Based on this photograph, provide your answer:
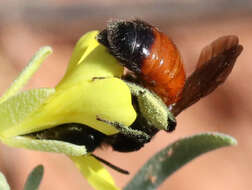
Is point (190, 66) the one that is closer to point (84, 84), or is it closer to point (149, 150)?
point (149, 150)

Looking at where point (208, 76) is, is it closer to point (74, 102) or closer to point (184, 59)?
point (74, 102)

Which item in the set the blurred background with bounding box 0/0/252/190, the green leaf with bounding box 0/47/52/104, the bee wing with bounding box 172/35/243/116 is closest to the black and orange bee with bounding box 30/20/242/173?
the bee wing with bounding box 172/35/243/116

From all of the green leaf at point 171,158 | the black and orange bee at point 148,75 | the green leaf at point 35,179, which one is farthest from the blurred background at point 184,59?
the black and orange bee at point 148,75

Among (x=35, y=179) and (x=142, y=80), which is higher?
(x=142, y=80)

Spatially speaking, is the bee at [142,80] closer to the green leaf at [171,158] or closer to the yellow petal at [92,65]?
the yellow petal at [92,65]

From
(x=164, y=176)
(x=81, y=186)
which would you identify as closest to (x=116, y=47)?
(x=164, y=176)

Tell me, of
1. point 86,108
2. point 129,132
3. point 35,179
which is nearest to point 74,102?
point 86,108

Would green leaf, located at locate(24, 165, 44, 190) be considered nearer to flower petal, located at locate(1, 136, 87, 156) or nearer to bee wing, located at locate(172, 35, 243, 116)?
flower petal, located at locate(1, 136, 87, 156)

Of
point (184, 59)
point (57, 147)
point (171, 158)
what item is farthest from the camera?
point (184, 59)
